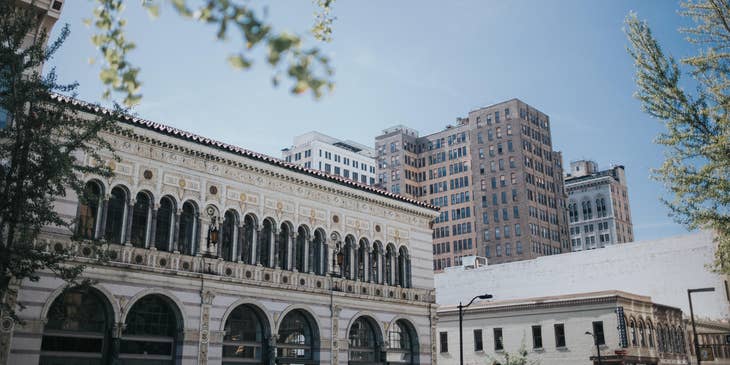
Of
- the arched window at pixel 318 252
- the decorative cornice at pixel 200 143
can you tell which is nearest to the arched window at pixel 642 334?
the decorative cornice at pixel 200 143

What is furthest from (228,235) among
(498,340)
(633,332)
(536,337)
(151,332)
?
(633,332)

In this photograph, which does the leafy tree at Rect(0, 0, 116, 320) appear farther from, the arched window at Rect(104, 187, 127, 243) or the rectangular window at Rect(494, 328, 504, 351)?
the rectangular window at Rect(494, 328, 504, 351)

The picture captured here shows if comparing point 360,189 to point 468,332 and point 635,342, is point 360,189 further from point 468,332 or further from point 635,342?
point 635,342

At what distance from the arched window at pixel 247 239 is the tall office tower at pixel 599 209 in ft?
435

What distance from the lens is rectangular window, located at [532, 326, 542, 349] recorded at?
49375 millimetres

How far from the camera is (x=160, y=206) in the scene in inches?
1122

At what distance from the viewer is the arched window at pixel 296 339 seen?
31.6 metres

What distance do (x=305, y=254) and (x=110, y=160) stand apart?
36.1 feet

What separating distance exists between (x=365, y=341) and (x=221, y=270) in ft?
33.8

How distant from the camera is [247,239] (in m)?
31.4

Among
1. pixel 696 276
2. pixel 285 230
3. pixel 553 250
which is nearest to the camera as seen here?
pixel 285 230

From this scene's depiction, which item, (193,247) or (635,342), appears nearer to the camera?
(193,247)

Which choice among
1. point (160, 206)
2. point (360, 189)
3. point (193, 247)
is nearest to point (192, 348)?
point (193, 247)

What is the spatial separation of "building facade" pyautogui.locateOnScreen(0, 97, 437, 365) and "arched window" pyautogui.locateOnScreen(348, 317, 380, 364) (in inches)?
2.9
